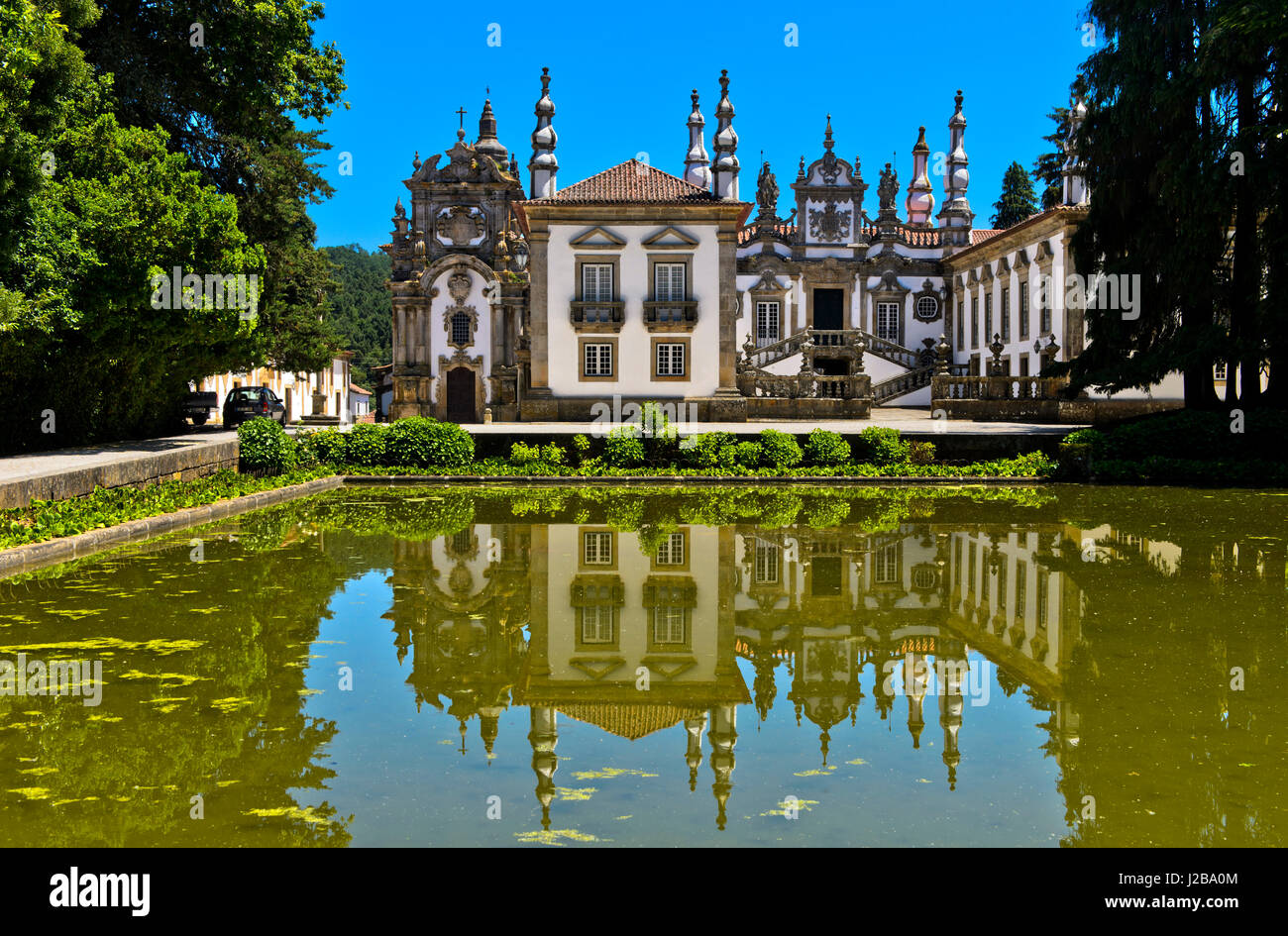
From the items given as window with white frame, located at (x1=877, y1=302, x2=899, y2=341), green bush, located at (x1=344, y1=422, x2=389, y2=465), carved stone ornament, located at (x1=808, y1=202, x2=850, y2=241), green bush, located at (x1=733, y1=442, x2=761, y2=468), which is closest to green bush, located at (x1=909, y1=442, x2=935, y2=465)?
green bush, located at (x1=733, y1=442, x2=761, y2=468)

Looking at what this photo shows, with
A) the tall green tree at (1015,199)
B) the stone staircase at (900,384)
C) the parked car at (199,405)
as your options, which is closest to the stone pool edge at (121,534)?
the parked car at (199,405)

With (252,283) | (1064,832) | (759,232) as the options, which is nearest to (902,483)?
(252,283)

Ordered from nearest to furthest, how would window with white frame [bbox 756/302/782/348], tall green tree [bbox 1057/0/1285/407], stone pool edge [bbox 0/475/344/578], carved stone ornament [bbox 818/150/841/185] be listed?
stone pool edge [bbox 0/475/344/578]
tall green tree [bbox 1057/0/1285/407]
window with white frame [bbox 756/302/782/348]
carved stone ornament [bbox 818/150/841/185]

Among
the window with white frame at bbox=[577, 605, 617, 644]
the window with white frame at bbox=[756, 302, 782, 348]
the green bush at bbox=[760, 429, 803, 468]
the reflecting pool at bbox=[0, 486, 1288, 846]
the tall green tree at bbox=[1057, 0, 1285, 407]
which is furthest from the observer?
the window with white frame at bbox=[756, 302, 782, 348]

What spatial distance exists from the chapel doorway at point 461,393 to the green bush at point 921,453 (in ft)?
85.1

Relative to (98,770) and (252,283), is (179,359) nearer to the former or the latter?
(252,283)

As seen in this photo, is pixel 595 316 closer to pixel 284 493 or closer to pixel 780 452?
pixel 780 452

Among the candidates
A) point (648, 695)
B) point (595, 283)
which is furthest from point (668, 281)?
point (648, 695)

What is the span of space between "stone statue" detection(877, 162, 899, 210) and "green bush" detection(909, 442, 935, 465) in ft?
82.3

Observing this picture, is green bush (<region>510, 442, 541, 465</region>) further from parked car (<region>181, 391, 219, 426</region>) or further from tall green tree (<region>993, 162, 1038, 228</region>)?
tall green tree (<region>993, 162, 1038, 228</region>)

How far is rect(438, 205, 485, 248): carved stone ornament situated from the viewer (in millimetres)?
45906

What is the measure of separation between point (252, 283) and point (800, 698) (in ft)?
59.6

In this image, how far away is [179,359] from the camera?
2203 centimetres

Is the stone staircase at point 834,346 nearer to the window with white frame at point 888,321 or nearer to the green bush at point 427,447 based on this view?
the window with white frame at point 888,321
